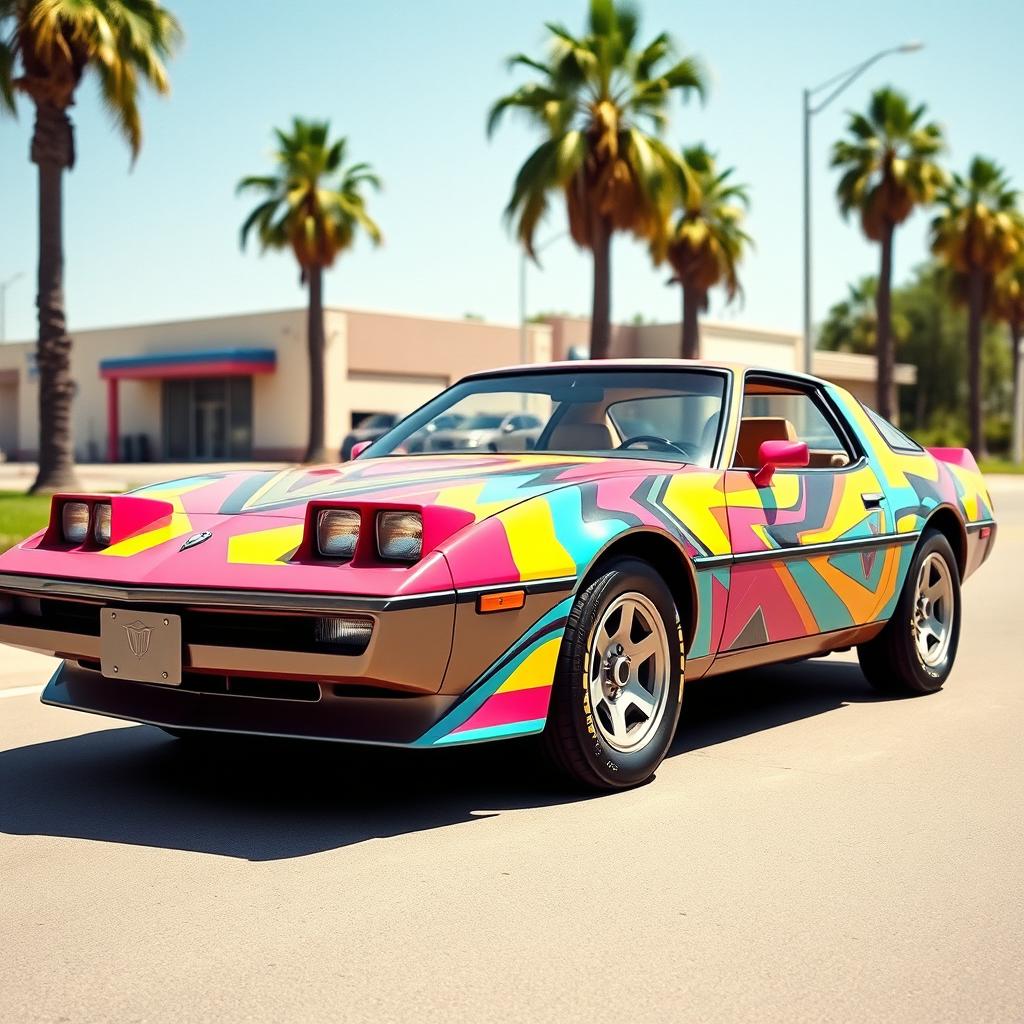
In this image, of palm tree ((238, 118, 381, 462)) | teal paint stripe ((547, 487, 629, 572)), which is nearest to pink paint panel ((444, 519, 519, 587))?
teal paint stripe ((547, 487, 629, 572))

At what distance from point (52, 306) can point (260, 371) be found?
84.2 ft

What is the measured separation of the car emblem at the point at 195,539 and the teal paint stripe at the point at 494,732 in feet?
3.32

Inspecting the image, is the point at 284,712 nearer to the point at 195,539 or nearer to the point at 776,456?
the point at 195,539

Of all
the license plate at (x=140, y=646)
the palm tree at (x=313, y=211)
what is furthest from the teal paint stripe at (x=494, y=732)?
the palm tree at (x=313, y=211)

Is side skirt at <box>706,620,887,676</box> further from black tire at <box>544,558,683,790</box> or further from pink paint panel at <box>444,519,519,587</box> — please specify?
pink paint panel at <box>444,519,519,587</box>

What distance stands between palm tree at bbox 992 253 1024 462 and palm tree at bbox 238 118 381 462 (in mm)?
23383

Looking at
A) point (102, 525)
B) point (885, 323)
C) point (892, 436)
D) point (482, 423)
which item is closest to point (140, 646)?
point (102, 525)

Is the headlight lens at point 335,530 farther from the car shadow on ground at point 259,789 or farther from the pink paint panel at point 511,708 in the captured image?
the car shadow on ground at point 259,789

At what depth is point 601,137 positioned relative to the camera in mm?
27469

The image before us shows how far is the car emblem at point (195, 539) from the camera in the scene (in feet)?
15.3

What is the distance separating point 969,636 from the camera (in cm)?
915

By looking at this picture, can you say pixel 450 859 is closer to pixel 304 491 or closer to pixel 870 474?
pixel 304 491

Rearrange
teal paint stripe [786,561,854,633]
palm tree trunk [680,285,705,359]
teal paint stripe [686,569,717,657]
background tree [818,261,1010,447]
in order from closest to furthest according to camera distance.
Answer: teal paint stripe [686,569,717,657] → teal paint stripe [786,561,854,633] → palm tree trunk [680,285,705,359] → background tree [818,261,1010,447]

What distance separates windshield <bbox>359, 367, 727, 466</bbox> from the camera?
575 centimetres
